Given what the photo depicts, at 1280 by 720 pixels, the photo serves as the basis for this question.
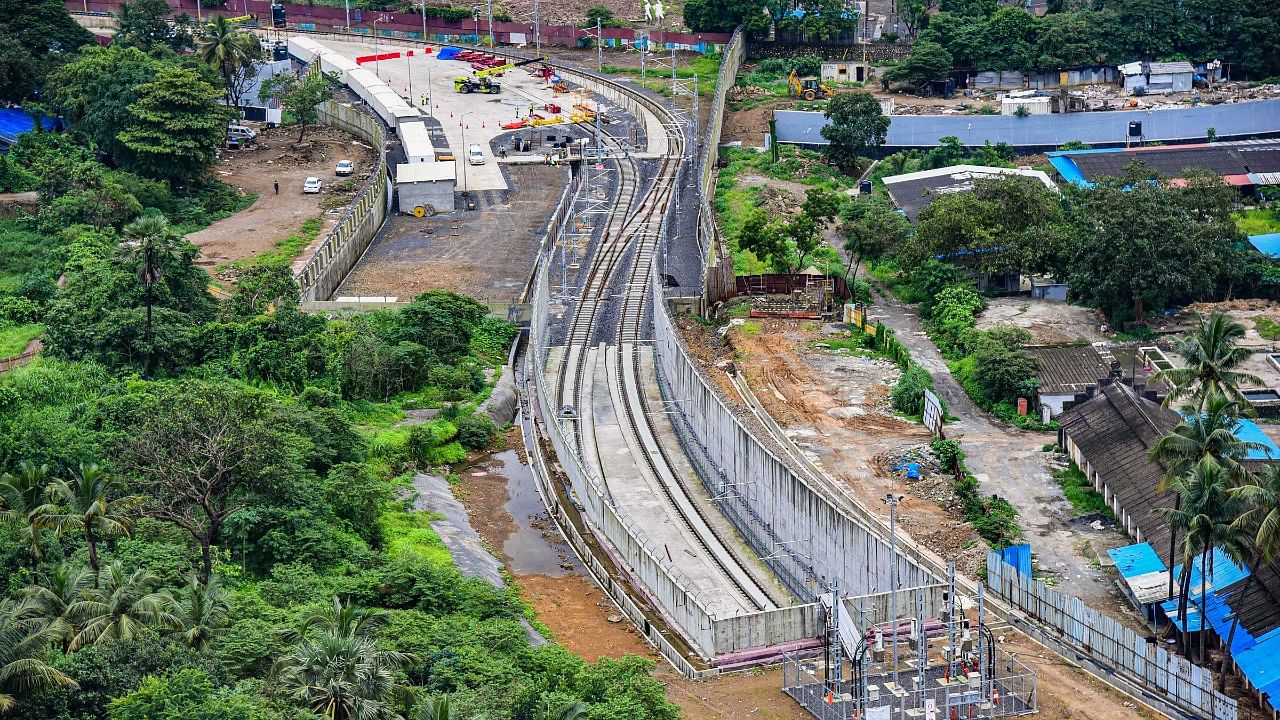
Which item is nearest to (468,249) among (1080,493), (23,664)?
(1080,493)

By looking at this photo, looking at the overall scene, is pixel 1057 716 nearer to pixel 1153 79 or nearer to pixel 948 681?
pixel 948 681

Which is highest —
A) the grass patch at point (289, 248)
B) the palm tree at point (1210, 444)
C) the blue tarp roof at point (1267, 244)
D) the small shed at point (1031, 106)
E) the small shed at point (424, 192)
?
the small shed at point (1031, 106)

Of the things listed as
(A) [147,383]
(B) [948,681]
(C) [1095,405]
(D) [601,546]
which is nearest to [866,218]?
(C) [1095,405]

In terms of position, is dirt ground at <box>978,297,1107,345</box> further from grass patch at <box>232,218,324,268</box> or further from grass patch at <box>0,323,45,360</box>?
grass patch at <box>0,323,45,360</box>

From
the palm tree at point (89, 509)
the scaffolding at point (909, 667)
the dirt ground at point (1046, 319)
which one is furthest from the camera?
the dirt ground at point (1046, 319)

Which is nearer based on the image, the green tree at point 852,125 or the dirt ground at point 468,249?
the dirt ground at point 468,249

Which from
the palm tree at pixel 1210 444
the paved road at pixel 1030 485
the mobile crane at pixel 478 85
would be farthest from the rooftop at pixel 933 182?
the palm tree at pixel 1210 444

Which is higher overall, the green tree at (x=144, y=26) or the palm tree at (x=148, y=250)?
the green tree at (x=144, y=26)

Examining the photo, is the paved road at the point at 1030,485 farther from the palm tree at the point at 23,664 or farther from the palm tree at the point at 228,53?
the palm tree at the point at 228,53
